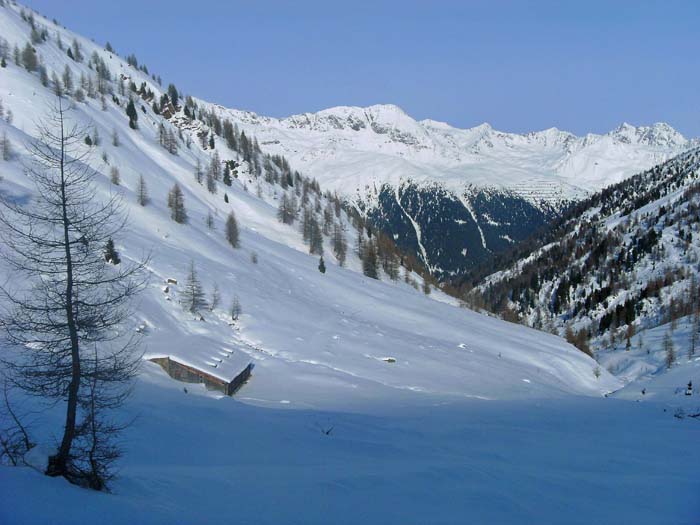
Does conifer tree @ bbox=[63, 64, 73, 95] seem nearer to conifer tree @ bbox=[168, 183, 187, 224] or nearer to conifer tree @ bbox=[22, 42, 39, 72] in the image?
A: conifer tree @ bbox=[22, 42, 39, 72]

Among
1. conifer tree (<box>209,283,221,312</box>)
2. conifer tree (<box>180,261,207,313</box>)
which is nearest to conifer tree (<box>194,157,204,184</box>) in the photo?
conifer tree (<box>209,283,221,312</box>)

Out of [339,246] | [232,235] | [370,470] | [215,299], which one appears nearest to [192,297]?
[215,299]

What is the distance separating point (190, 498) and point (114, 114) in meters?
113

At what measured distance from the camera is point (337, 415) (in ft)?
89.6

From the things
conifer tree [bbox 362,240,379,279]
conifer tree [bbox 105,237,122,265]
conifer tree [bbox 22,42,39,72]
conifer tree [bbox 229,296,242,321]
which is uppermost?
conifer tree [bbox 22,42,39,72]

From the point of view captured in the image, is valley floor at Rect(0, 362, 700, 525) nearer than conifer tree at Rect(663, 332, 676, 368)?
Yes

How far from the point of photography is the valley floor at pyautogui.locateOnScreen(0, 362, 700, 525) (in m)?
11.6

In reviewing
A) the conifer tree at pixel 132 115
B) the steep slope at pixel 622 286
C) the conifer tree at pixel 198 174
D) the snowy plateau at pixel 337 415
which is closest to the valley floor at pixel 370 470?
the snowy plateau at pixel 337 415

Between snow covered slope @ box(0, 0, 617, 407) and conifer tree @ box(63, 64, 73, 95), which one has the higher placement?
conifer tree @ box(63, 64, 73, 95)

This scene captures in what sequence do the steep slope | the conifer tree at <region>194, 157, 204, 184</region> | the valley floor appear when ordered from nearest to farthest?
the valley floor < the conifer tree at <region>194, 157, 204, 184</region> < the steep slope

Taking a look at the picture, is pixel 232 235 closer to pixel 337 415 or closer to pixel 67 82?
pixel 337 415

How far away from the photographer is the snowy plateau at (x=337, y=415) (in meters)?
13.1

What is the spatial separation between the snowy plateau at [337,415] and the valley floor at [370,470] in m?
0.09

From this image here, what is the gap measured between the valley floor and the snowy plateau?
0.28 ft
